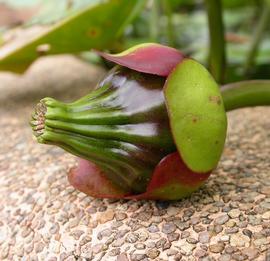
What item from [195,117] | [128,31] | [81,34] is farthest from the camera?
[128,31]

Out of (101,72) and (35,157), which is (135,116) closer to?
(35,157)

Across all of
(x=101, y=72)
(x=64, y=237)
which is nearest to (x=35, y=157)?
(x=64, y=237)

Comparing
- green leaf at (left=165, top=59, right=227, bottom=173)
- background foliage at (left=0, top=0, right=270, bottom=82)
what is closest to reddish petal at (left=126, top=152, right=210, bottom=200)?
green leaf at (left=165, top=59, right=227, bottom=173)

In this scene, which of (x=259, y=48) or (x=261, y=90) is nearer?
(x=261, y=90)

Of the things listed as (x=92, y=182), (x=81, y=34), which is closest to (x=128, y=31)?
(x=81, y=34)

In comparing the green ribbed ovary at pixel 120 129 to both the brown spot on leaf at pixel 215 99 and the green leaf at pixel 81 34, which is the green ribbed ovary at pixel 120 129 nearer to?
the brown spot on leaf at pixel 215 99

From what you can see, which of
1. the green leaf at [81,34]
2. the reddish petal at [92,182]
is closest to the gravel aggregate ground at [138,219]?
the reddish petal at [92,182]

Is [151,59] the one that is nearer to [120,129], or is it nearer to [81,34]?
[120,129]
